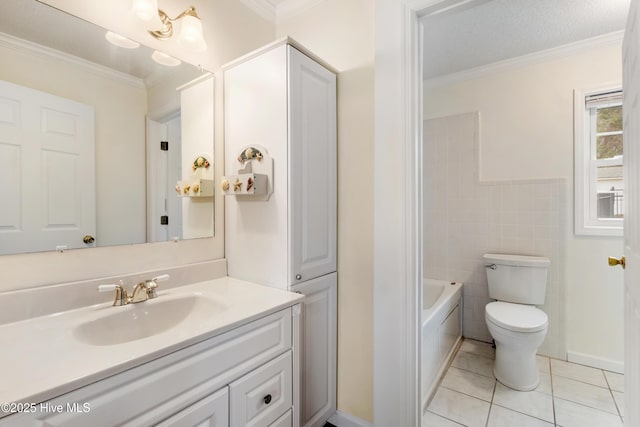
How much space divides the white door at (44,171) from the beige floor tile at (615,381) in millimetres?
3118

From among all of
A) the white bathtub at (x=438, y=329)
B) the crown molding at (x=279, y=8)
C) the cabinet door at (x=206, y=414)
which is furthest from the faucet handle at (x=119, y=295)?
the crown molding at (x=279, y=8)

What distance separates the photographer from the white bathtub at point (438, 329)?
176 centimetres

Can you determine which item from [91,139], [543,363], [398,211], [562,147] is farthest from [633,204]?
[91,139]

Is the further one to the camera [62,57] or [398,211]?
[398,211]

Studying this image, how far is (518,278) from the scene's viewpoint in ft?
7.41

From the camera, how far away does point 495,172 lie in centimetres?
249

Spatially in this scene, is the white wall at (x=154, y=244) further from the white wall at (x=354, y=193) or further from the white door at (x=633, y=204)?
the white door at (x=633, y=204)

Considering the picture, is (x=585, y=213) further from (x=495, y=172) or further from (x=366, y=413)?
(x=366, y=413)

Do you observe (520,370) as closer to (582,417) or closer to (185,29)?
(582,417)

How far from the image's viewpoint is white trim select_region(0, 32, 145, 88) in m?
0.95

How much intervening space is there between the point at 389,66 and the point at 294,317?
1.20 metres

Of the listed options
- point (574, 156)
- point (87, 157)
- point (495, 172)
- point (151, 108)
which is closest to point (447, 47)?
point (495, 172)

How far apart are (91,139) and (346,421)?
1.77m

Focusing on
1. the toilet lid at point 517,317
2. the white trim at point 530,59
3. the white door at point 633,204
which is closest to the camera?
the white door at point 633,204
